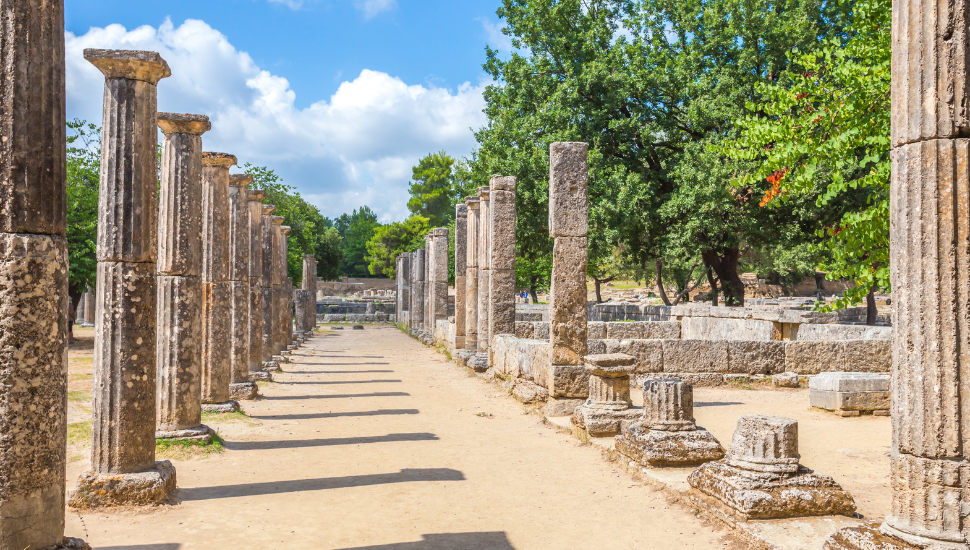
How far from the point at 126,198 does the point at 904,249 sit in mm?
5785

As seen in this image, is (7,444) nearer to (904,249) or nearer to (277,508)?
(277,508)

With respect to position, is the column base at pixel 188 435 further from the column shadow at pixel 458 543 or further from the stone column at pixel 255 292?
the stone column at pixel 255 292

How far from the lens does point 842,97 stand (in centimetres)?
779

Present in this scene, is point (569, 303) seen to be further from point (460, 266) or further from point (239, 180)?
point (460, 266)

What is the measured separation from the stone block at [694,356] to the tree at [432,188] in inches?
1922

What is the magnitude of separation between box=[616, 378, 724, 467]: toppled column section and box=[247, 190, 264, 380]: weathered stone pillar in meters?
9.04

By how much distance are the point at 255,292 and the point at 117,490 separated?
8962 millimetres

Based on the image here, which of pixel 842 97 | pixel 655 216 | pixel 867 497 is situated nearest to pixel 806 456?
pixel 867 497

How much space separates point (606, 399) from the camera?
8.94 meters

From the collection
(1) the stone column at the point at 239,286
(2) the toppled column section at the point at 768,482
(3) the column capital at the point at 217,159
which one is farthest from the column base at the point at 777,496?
(1) the stone column at the point at 239,286

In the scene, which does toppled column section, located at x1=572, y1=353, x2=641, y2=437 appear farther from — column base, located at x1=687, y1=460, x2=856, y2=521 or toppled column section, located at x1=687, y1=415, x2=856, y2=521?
column base, located at x1=687, y1=460, x2=856, y2=521

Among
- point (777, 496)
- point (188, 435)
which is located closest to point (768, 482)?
point (777, 496)

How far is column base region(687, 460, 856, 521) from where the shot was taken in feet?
17.4

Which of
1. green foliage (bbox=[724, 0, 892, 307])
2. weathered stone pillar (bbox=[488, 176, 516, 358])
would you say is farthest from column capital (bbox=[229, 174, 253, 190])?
green foliage (bbox=[724, 0, 892, 307])
